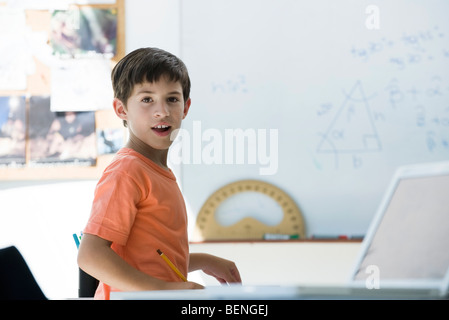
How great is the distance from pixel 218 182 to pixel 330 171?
1.32 ft

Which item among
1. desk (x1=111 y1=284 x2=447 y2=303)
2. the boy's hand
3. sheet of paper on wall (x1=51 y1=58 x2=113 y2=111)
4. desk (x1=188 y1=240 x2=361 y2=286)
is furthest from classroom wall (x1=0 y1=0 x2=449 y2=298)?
desk (x1=111 y1=284 x2=447 y2=303)

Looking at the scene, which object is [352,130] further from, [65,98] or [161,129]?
[161,129]

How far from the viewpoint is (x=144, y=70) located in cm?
82

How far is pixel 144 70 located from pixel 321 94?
1253mm

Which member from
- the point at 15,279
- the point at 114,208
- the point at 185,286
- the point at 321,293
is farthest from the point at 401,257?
the point at 15,279

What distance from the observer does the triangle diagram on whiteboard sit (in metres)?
1.96

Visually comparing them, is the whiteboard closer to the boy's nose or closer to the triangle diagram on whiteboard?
the triangle diagram on whiteboard

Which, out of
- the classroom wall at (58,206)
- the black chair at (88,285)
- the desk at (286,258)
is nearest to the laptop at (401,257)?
the black chair at (88,285)

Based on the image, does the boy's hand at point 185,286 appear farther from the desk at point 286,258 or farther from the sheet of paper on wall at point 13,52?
the sheet of paper on wall at point 13,52

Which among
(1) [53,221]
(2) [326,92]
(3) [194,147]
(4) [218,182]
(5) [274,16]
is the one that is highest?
(5) [274,16]

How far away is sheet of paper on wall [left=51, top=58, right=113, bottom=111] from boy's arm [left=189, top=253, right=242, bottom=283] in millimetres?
1264

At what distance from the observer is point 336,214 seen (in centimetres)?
197
